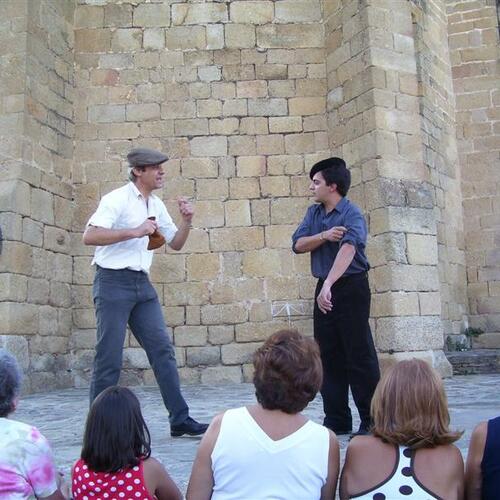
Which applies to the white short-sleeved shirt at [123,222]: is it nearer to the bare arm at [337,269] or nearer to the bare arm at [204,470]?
the bare arm at [337,269]

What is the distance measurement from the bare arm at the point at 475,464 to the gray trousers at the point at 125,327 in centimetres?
230

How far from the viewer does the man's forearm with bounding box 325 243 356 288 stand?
3.73 m

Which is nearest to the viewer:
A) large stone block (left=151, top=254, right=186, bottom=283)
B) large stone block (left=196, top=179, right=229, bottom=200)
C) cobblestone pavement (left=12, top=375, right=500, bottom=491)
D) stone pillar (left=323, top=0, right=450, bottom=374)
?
cobblestone pavement (left=12, top=375, right=500, bottom=491)

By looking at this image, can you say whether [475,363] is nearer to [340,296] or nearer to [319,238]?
[340,296]

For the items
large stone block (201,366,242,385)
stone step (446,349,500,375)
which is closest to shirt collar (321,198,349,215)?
large stone block (201,366,242,385)

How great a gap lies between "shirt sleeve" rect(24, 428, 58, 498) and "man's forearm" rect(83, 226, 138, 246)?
1890mm

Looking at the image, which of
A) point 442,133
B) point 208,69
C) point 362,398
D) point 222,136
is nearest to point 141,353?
point 222,136

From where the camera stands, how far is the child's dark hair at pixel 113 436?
1.99m

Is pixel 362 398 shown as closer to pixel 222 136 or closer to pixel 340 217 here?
pixel 340 217

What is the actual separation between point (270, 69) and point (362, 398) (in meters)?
5.33

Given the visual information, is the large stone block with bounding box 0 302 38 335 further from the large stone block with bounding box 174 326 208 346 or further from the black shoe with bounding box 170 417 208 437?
the black shoe with bounding box 170 417 208 437

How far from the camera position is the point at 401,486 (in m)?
1.88

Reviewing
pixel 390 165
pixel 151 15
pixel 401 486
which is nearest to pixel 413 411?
pixel 401 486

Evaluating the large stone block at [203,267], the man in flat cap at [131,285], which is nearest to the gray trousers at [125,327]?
the man in flat cap at [131,285]
